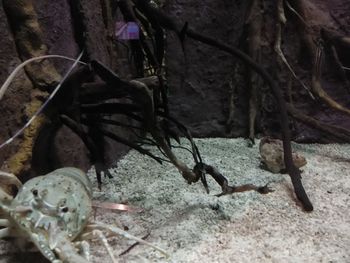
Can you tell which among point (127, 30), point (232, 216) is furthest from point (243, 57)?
point (232, 216)

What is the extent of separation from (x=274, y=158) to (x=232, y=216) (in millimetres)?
839

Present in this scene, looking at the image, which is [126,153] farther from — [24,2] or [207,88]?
[24,2]

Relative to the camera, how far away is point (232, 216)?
230 cm

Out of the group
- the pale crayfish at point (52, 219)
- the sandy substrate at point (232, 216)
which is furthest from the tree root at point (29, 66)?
the sandy substrate at point (232, 216)

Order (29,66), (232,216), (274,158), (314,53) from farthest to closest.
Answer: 1. (314,53)
2. (274,158)
3. (232,216)
4. (29,66)

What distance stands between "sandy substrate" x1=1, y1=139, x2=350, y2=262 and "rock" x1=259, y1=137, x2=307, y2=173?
6 centimetres

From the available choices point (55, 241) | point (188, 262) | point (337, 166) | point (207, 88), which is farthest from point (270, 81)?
point (55, 241)

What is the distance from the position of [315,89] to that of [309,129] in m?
0.39

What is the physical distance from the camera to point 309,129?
383 centimetres

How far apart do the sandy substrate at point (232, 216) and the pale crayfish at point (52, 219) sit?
0.17 metres

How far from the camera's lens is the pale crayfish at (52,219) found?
155 cm

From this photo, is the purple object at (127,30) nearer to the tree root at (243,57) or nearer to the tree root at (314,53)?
the tree root at (243,57)

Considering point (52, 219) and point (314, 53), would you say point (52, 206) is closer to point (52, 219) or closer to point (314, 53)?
point (52, 219)

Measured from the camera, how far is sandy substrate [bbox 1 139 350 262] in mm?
1922
